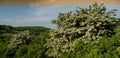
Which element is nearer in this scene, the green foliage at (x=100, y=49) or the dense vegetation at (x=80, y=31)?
the green foliage at (x=100, y=49)

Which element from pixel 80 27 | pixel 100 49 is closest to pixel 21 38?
pixel 80 27

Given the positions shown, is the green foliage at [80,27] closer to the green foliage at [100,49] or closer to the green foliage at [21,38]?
the green foliage at [100,49]

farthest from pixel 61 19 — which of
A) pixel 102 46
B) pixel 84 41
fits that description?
pixel 102 46

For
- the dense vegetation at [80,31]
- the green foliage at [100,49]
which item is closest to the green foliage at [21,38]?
the dense vegetation at [80,31]

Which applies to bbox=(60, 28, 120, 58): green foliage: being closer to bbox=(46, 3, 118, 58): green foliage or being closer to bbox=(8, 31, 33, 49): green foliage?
bbox=(46, 3, 118, 58): green foliage

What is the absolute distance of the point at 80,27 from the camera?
1859 inches

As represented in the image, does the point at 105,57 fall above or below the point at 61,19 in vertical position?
below

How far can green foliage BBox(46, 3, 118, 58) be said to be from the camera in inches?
1778

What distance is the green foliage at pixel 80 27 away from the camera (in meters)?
45.2

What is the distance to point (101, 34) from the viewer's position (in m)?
45.2

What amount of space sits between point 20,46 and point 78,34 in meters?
17.9

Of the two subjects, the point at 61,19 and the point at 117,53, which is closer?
the point at 117,53

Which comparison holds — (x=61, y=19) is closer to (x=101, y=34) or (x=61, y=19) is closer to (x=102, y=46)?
(x=101, y=34)

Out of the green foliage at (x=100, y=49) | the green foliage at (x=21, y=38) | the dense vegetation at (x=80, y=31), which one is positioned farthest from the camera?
the green foliage at (x=21, y=38)
